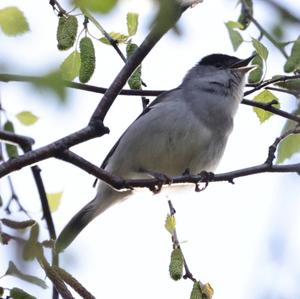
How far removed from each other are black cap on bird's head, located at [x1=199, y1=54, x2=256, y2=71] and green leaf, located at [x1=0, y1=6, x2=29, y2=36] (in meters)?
2.75

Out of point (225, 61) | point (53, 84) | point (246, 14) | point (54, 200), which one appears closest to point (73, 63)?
point (54, 200)

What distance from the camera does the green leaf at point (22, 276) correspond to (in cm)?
243

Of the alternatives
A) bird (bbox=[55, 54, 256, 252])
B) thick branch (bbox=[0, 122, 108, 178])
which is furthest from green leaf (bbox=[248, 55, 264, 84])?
thick branch (bbox=[0, 122, 108, 178])

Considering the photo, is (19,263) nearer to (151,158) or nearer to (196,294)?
(196,294)

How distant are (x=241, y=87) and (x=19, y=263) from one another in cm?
325

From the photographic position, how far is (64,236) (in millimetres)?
4539

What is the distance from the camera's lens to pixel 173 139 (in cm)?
451

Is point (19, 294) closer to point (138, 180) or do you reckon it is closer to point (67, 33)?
point (138, 180)

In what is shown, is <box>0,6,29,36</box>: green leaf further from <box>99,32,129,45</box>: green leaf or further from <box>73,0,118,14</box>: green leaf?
<box>73,0,118,14</box>: green leaf

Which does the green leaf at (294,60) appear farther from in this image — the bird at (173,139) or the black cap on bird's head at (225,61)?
the black cap on bird's head at (225,61)

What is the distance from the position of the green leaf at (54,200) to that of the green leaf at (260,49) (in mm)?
1615

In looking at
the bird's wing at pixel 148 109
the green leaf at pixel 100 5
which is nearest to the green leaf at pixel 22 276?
the green leaf at pixel 100 5

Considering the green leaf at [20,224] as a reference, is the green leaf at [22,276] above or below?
below

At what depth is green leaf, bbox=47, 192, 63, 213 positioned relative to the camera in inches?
155
